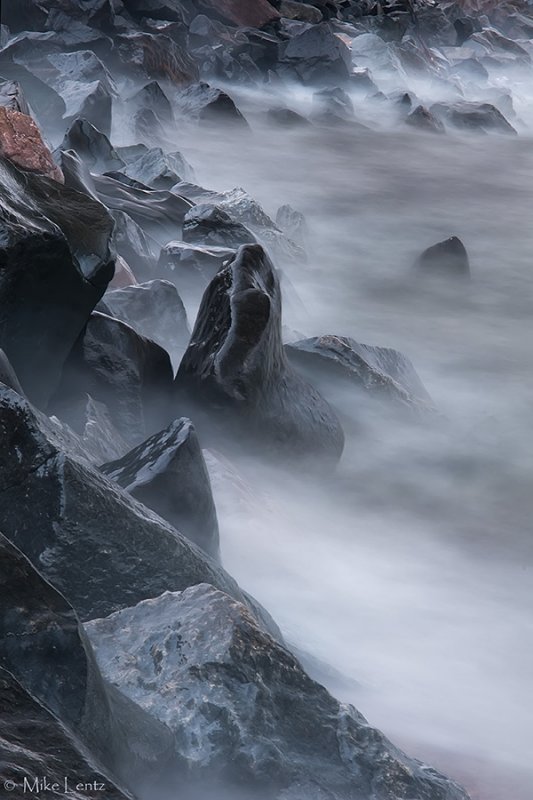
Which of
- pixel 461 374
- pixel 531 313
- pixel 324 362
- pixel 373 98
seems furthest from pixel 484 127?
pixel 324 362

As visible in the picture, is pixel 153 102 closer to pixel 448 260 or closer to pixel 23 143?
pixel 448 260

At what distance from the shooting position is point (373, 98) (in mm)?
15336

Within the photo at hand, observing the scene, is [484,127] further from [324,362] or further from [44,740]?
[44,740]

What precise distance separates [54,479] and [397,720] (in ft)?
3.57

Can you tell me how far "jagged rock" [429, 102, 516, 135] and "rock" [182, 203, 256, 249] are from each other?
8.94 m

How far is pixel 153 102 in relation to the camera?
11.6 meters

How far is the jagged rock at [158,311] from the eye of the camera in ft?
16.4

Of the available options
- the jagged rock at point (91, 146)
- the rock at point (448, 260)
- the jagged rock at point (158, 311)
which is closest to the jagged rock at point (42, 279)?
the jagged rock at point (158, 311)

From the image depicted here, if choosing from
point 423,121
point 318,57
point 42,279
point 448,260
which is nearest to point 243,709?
point 42,279

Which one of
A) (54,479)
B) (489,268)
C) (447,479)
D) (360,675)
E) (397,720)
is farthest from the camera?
(489,268)

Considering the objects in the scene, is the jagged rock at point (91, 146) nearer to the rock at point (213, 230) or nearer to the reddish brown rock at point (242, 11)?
the rock at point (213, 230)

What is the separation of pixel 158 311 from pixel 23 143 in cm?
102

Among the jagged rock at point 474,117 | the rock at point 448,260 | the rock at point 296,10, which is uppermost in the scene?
the rock at point 296,10

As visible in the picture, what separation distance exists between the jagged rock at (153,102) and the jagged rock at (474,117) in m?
4.40
